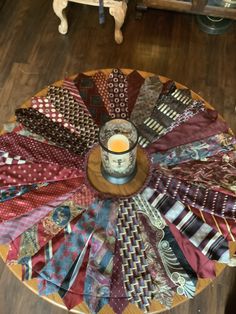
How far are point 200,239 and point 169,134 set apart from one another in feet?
1.37

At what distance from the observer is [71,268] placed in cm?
119

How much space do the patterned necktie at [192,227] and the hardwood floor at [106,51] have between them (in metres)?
1.06

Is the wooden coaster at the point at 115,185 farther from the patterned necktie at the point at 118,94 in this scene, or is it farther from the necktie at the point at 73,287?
the necktie at the point at 73,287

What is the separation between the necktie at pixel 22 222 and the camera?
124 cm

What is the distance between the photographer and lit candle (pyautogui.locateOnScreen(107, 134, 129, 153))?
125 centimetres

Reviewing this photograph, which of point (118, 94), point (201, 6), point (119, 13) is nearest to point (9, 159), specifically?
point (118, 94)

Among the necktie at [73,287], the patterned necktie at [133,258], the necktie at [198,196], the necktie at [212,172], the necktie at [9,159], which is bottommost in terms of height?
the necktie at [73,287]

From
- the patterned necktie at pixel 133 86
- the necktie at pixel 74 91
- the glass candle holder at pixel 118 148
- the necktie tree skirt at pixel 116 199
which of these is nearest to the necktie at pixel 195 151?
the necktie tree skirt at pixel 116 199

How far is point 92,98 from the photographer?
152cm

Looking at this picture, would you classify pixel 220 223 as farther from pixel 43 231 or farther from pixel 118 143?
pixel 43 231

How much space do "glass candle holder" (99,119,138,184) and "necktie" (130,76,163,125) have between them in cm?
18

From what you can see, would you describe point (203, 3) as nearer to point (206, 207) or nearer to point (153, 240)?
point (206, 207)

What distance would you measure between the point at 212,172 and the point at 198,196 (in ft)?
0.36

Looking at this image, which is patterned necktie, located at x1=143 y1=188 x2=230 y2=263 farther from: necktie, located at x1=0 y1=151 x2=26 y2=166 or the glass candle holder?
necktie, located at x1=0 y1=151 x2=26 y2=166
